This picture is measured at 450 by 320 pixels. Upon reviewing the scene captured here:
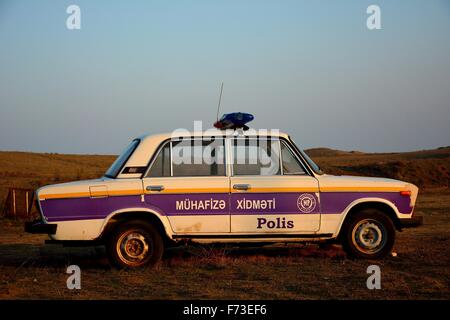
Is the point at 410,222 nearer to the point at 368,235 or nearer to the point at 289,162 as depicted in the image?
the point at 368,235

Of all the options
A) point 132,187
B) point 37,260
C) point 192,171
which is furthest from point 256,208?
point 37,260

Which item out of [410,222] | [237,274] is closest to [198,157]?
[237,274]

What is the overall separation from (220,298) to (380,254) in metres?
3.21

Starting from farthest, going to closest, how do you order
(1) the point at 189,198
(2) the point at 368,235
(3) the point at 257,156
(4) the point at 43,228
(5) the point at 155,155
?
(2) the point at 368,235
(3) the point at 257,156
(5) the point at 155,155
(1) the point at 189,198
(4) the point at 43,228

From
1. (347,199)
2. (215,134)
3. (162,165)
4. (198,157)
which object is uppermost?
(215,134)

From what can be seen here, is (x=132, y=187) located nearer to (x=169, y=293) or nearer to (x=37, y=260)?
(x=169, y=293)

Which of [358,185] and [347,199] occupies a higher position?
[358,185]

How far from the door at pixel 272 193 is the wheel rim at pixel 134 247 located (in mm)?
1184

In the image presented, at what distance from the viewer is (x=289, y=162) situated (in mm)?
9375

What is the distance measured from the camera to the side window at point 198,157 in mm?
9242

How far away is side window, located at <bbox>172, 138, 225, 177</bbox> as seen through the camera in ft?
30.3

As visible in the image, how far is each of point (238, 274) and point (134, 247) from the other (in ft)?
4.88

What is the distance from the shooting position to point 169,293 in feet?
24.9

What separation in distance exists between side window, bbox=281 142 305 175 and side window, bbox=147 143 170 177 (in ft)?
5.22
